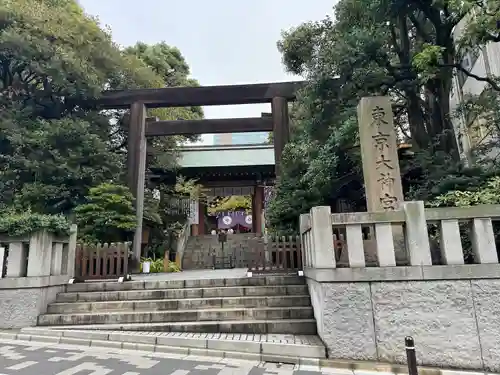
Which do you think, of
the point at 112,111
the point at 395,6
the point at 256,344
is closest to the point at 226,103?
the point at 112,111

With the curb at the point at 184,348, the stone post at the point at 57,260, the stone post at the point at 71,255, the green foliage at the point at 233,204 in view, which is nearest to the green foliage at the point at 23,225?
the stone post at the point at 57,260

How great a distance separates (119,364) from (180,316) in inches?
67.4

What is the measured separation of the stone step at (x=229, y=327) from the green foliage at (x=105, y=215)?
618 centimetres

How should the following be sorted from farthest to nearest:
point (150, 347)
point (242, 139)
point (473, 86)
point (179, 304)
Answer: point (242, 139)
point (473, 86)
point (179, 304)
point (150, 347)

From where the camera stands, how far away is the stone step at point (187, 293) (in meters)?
6.90

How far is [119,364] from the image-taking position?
4.74 metres

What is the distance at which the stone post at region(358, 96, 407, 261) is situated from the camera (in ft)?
21.1

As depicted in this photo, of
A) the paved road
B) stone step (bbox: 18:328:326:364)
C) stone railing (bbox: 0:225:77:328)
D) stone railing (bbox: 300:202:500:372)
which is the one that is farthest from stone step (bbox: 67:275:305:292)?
stone railing (bbox: 300:202:500:372)

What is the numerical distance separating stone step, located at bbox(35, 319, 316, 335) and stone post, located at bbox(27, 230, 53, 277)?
126 cm

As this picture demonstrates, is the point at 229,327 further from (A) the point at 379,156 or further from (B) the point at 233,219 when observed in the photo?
(B) the point at 233,219

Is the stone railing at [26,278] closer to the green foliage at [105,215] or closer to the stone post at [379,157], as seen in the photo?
the green foliage at [105,215]

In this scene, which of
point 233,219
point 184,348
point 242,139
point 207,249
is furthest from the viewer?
point 233,219

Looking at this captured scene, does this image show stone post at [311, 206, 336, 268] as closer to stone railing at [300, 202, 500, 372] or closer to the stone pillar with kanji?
stone railing at [300, 202, 500, 372]

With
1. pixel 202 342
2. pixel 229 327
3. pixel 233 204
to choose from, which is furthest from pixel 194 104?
pixel 233 204
